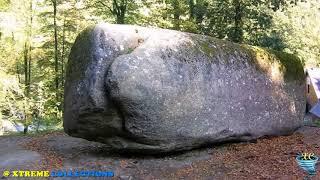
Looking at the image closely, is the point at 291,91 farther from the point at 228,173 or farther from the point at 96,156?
the point at 96,156

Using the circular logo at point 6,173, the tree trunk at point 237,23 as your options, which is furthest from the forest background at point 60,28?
the circular logo at point 6,173

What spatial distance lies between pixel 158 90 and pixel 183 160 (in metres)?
1.78

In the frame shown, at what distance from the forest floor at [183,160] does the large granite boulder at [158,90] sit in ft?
1.09

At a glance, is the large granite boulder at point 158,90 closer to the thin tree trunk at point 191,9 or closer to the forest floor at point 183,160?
the forest floor at point 183,160

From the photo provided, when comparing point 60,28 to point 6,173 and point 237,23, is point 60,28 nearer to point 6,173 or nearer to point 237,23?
point 237,23

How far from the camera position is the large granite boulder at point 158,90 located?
841 centimetres

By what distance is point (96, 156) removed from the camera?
929 centimetres

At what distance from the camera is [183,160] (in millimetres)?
9164

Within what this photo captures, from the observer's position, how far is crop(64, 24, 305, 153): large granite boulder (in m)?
8.41

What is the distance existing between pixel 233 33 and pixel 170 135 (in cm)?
946

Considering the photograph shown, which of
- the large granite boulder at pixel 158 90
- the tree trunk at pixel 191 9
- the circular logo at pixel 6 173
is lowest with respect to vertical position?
the circular logo at pixel 6 173

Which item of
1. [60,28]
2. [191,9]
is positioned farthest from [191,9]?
[60,28]

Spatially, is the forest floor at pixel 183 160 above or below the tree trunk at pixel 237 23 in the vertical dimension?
below

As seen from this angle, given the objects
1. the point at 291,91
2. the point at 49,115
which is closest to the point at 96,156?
the point at 291,91
